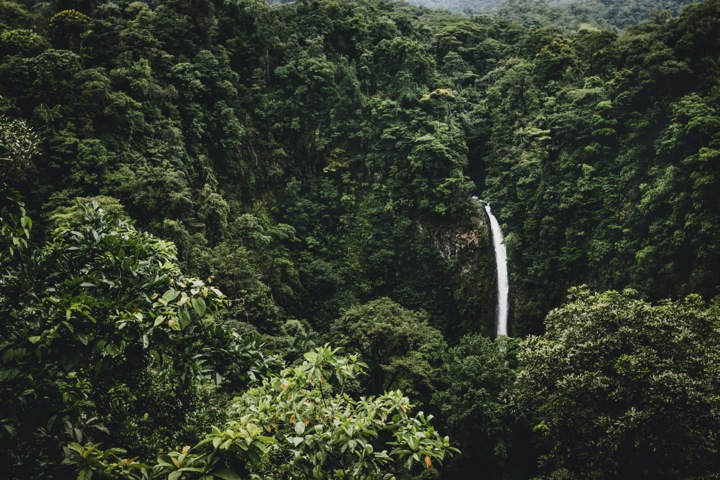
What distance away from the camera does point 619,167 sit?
18.1 m

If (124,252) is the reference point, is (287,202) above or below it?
below

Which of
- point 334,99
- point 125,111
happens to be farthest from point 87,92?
point 334,99

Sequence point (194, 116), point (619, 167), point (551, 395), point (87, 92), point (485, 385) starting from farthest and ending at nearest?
point (194, 116) < point (619, 167) < point (87, 92) < point (485, 385) < point (551, 395)

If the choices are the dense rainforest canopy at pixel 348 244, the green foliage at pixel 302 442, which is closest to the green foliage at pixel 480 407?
the dense rainforest canopy at pixel 348 244

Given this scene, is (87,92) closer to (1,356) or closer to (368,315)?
(368,315)

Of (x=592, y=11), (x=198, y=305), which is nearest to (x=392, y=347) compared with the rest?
(x=198, y=305)

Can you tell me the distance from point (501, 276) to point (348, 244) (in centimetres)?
810

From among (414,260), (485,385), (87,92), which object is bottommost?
(485,385)

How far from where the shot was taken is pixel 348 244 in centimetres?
2358

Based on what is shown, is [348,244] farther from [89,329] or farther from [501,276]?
[89,329]

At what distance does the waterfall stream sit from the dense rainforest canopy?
2.06ft

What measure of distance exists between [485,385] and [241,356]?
1205 cm

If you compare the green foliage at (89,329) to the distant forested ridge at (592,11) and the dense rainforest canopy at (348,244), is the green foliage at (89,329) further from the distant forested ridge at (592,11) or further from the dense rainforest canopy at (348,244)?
the distant forested ridge at (592,11)

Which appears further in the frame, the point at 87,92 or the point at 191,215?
the point at 191,215
